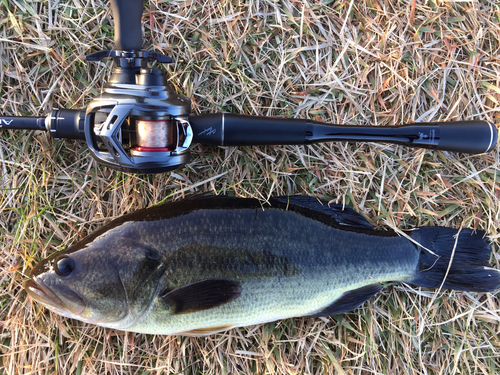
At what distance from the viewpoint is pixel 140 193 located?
199 centimetres

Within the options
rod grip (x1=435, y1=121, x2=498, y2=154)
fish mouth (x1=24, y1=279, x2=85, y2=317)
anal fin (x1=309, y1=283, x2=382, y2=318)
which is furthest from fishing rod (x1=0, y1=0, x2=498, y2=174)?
anal fin (x1=309, y1=283, x2=382, y2=318)

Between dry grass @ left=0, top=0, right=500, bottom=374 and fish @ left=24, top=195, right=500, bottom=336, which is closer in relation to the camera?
fish @ left=24, top=195, right=500, bottom=336

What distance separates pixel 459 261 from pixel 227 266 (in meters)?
1.44

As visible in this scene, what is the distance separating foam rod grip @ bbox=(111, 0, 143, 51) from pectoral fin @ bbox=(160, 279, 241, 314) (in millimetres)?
1215

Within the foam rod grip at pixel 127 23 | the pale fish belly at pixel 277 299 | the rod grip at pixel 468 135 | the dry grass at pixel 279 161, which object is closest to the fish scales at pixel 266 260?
the pale fish belly at pixel 277 299

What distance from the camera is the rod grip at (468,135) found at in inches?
69.4

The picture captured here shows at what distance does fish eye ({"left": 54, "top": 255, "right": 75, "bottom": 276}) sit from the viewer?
5.41 feet

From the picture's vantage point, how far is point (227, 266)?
174 centimetres

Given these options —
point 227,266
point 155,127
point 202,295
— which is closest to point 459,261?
point 227,266

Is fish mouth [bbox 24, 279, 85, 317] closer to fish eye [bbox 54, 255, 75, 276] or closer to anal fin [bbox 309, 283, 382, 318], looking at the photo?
fish eye [bbox 54, 255, 75, 276]

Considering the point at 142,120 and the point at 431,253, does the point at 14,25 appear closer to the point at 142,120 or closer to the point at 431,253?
the point at 142,120

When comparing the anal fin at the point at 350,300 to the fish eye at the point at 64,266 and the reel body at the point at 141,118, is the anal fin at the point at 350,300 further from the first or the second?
the fish eye at the point at 64,266

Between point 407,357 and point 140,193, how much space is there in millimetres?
1967

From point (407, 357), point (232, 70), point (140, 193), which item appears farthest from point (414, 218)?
point (140, 193)
